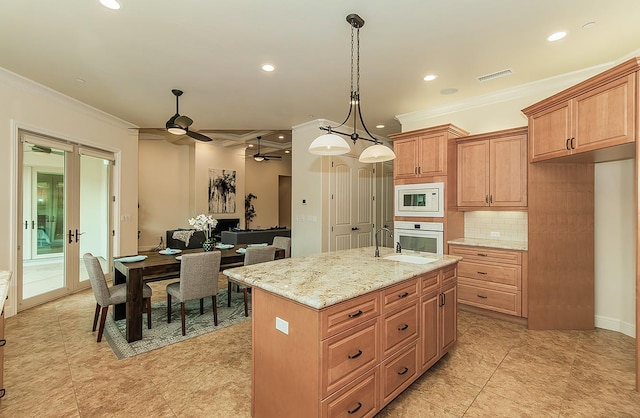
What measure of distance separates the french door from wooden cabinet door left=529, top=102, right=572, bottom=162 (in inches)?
208

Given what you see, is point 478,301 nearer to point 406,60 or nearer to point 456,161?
point 456,161

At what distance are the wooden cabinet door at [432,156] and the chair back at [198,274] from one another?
2.97 m

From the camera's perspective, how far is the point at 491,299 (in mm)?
3742

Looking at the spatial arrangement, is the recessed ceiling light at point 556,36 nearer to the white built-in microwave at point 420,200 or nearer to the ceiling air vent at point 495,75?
the ceiling air vent at point 495,75

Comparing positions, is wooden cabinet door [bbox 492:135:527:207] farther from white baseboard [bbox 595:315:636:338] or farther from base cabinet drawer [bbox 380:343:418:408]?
base cabinet drawer [bbox 380:343:418:408]

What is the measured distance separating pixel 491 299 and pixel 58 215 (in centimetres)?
617

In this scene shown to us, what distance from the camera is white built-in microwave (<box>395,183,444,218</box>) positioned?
411cm

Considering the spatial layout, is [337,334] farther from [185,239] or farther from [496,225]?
[185,239]

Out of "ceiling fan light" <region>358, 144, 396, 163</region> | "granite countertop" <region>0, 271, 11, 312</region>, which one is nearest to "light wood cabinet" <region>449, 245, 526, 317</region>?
"ceiling fan light" <region>358, 144, 396, 163</region>

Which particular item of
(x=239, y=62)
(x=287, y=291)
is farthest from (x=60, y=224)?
(x=287, y=291)

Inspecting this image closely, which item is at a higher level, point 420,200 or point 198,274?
point 420,200

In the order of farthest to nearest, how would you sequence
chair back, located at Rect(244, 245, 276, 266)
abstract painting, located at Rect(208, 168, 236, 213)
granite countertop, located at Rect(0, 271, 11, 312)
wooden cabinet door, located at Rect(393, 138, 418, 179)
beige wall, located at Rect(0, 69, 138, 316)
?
abstract painting, located at Rect(208, 168, 236, 213) → wooden cabinet door, located at Rect(393, 138, 418, 179) → chair back, located at Rect(244, 245, 276, 266) → beige wall, located at Rect(0, 69, 138, 316) → granite countertop, located at Rect(0, 271, 11, 312)

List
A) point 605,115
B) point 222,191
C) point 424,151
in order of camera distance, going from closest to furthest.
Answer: point 605,115
point 424,151
point 222,191

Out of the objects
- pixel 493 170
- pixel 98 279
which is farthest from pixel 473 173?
pixel 98 279
